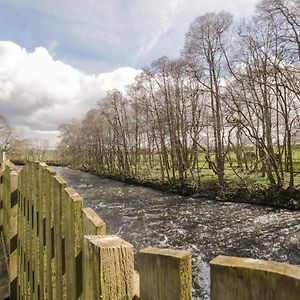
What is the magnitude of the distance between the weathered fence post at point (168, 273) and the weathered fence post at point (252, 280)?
12 cm

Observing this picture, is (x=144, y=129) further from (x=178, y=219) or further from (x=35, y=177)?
(x=35, y=177)

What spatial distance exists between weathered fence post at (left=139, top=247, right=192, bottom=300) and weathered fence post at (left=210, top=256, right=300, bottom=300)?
0.12 m

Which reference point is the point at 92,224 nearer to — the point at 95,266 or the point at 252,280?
the point at 95,266

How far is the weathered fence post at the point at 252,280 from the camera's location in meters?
0.62

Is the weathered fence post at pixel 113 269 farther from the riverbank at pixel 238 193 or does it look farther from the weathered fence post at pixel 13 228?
the riverbank at pixel 238 193

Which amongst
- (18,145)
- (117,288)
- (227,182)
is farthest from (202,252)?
(18,145)

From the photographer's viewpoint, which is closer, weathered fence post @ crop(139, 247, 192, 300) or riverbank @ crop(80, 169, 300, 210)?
weathered fence post @ crop(139, 247, 192, 300)

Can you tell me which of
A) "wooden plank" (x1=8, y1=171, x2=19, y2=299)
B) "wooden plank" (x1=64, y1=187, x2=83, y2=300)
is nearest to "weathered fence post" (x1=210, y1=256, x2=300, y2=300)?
"wooden plank" (x1=64, y1=187, x2=83, y2=300)

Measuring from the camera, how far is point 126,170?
37.4m

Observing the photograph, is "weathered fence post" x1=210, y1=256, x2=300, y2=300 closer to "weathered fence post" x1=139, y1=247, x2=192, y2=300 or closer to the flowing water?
"weathered fence post" x1=139, y1=247, x2=192, y2=300

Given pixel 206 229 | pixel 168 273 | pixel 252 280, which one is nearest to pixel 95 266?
pixel 168 273

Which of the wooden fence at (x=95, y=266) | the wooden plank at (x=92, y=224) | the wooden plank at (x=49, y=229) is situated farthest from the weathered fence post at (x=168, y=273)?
the wooden plank at (x=49, y=229)

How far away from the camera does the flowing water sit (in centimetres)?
956

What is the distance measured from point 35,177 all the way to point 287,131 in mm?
20637
